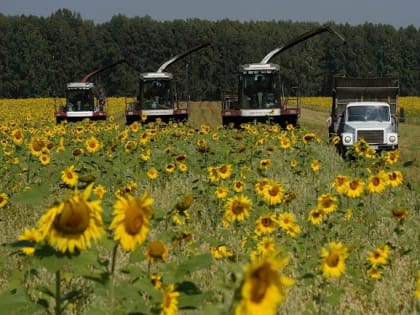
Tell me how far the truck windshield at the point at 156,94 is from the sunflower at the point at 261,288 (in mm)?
23242

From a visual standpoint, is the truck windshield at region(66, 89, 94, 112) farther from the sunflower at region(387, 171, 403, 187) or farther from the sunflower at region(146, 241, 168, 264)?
the sunflower at region(146, 241, 168, 264)

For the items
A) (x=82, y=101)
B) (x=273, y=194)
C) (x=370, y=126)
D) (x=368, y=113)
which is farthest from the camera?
(x=82, y=101)

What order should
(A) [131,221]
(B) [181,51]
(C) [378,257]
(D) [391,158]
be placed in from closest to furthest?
(A) [131,221], (C) [378,257], (D) [391,158], (B) [181,51]

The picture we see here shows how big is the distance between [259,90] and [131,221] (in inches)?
778

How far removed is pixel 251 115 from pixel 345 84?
3.16m

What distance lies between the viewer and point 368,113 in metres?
15.2

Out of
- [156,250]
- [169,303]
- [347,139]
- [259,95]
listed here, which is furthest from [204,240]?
[259,95]

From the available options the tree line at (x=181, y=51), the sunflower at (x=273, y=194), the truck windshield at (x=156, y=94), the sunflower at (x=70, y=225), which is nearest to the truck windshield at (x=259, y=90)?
the truck windshield at (x=156, y=94)

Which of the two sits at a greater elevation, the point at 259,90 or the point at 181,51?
the point at 181,51

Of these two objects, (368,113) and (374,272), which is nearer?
(374,272)

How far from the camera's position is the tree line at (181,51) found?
83.2 m

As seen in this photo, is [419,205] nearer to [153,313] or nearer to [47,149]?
[47,149]

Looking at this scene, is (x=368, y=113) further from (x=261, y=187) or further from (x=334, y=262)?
(x=334, y=262)

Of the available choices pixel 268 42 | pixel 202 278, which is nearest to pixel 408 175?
pixel 202 278
